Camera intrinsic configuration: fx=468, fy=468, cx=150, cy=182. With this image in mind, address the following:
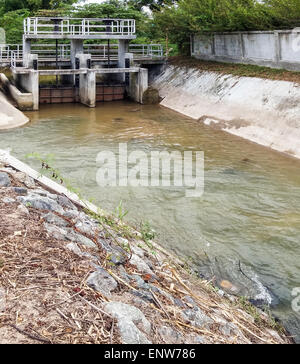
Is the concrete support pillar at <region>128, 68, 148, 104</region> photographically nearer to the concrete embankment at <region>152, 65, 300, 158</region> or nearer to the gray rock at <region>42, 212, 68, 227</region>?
the concrete embankment at <region>152, 65, 300, 158</region>

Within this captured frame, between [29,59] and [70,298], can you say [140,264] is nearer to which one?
[70,298]

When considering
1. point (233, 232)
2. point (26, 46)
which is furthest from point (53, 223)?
point (26, 46)

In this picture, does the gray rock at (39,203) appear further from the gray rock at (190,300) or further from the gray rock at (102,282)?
the gray rock at (190,300)

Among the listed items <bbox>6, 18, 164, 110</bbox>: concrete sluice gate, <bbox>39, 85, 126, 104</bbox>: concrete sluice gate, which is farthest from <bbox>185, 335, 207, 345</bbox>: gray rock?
<bbox>39, 85, 126, 104</bbox>: concrete sluice gate

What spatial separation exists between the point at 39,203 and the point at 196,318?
11.5 feet

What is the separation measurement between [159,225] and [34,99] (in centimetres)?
1687

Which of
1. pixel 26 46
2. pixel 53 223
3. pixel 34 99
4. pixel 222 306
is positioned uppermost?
pixel 26 46

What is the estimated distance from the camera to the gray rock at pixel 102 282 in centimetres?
521

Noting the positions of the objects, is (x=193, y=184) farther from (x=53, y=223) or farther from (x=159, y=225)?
(x=53, y=223)

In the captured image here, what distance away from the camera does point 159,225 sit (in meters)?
10.3

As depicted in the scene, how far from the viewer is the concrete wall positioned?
21.0 m

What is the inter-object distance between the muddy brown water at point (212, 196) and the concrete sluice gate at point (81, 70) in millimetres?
4174

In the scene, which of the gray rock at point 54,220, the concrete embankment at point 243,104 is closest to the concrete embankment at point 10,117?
the concrete embankment at point 243,104

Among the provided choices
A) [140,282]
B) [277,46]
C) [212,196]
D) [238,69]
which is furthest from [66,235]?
[238,69]
